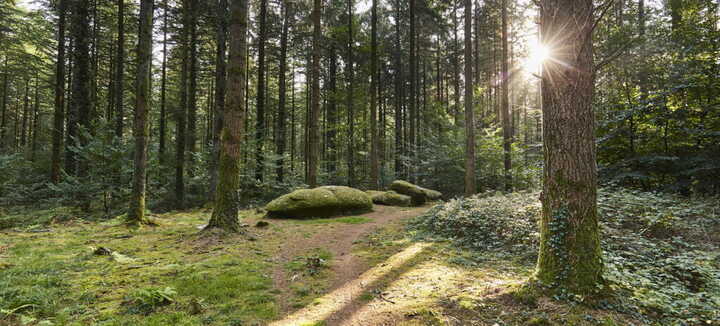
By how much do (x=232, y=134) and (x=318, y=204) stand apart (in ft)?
13.8

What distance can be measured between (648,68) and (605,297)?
359 inches

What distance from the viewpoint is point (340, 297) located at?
12.1 feet

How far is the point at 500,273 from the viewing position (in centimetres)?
425

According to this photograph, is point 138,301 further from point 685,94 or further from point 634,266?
point 685,94

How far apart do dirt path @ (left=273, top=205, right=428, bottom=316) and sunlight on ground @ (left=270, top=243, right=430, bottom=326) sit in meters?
0.15

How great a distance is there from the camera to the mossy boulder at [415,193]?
45.5 ft

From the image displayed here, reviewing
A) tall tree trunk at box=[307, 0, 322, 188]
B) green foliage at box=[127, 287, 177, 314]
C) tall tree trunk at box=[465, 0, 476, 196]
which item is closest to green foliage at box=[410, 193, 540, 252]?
tall tree trunk at box=[465, 0, 476, 196]

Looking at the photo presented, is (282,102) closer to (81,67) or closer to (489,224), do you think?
(81,67)

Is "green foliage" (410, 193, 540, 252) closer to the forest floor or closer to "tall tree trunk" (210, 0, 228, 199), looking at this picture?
the forest floor

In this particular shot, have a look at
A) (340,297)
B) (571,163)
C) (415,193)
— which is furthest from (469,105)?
(340,297)

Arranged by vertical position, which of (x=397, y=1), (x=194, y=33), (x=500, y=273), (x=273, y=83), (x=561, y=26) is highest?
(x=397, y=1)

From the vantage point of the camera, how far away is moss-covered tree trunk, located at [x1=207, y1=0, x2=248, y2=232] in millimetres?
6664

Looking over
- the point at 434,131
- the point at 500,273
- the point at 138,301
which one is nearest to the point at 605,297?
the point at 500,273

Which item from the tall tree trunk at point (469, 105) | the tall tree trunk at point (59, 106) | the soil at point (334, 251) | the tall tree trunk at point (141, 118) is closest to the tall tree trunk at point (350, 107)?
the tall tree trunk at point (469, 105)
